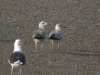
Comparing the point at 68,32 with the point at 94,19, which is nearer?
the point at 68,32

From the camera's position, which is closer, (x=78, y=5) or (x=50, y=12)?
(x=50, y=12)

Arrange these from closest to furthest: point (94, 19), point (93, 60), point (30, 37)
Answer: point (93, 60), point (30, 37), point (94, 19)

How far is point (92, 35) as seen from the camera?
19.9 m

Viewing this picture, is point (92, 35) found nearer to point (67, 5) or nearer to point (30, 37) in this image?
point (30, 37)

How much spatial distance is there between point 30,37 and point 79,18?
4160 millimetres

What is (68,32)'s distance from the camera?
66.4ft

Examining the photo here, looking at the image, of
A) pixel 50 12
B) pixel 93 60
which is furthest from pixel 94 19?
pixel 93 60

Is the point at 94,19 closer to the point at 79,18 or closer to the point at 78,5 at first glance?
the point at 79,18

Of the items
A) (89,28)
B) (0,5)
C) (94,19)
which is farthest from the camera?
(0,5)

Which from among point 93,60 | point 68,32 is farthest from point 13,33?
point 93,60

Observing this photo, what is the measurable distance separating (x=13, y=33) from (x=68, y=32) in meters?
2.00

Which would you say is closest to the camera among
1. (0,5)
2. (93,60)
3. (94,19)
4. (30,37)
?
(93,60)

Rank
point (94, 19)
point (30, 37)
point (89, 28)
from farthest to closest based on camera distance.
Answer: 1. point (94, 19)
2. point (89, 28)
3. point (30, 37)

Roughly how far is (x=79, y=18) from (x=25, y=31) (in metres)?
3.49
